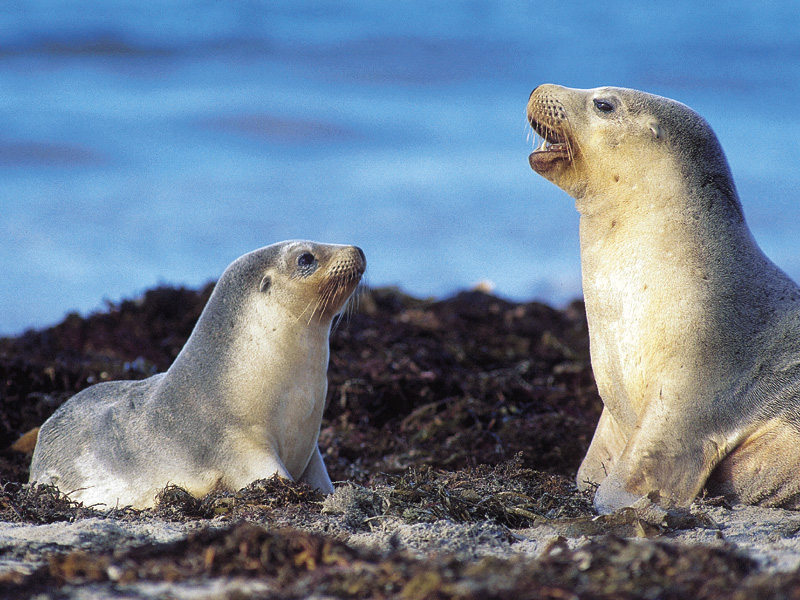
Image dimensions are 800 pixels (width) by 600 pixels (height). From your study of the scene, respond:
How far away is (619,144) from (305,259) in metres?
2.00

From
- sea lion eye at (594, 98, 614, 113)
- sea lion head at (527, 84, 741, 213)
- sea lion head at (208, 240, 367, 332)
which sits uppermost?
sea lion eye at (594, 98, 614, 113)

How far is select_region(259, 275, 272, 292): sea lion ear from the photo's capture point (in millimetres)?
5898

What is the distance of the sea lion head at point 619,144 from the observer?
5250mm

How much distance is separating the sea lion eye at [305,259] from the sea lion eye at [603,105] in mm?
1930

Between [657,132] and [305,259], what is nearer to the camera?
[657,132]

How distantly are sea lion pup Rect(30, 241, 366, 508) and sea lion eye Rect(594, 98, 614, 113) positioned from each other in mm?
1667

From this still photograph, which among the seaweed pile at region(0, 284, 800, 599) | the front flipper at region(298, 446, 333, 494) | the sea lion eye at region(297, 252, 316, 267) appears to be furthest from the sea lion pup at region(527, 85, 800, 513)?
the front flipper at region(298, 446, 333, 494)

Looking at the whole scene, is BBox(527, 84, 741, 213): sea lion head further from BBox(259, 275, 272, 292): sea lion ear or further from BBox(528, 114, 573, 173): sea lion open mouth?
BBox(259, 275, 272, 292): sea lion ear

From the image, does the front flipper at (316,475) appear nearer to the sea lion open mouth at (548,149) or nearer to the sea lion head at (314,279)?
the sea lion head at (314,279)

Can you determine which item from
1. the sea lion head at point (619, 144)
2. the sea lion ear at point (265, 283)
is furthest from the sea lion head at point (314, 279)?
the sea lion head at point (619, 144)

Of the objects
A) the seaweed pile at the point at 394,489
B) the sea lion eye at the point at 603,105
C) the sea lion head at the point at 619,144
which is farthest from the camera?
the sea lion eye at the point at 603,105

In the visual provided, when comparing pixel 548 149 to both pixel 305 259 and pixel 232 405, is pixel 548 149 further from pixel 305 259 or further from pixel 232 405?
pixel 232 405

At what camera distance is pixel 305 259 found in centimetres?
589

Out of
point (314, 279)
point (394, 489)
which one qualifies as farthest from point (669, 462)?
point (314, 279)
